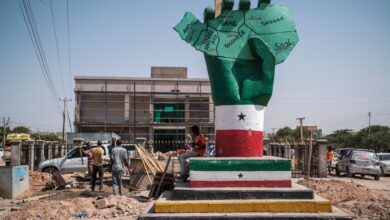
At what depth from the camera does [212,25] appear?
8.00 meters

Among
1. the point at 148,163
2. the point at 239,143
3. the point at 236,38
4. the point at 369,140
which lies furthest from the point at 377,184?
the point at 369,140

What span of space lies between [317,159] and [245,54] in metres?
11.1

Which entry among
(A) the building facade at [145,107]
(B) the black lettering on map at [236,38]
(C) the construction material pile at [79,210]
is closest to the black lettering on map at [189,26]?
(B) the black lettering on map at [236,38]

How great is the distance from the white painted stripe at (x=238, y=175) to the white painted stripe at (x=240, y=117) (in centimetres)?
98

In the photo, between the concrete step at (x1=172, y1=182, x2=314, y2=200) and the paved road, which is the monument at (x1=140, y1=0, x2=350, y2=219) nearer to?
the concrete step at (x1=172, y1=182, x2=314, y2=200)

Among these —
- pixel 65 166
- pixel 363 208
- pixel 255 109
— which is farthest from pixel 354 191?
pixel 65 166

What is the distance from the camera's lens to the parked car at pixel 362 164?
18.4 metres

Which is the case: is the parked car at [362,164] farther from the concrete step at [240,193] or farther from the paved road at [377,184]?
the concrete step at [240,193]

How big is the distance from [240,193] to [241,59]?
9.24ft

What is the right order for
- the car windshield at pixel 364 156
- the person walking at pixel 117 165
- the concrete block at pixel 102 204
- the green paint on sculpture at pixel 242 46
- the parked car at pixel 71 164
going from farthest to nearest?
1. the car windshield at pixel 364 156
2. the parked car at pixel 71 164
3. the person walking at pixel 117 165
4. the concrete block at pixel 102 204
5. the green paint on sculpture at pixel 242 46

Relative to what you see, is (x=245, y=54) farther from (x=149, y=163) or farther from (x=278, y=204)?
(x=149, y=163)

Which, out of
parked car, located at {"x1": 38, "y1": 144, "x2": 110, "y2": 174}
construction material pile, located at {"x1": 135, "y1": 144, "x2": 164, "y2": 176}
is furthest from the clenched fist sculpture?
parked car, located at {"x1": 38, "y1": 144, "x2": 110, "y2": 174}

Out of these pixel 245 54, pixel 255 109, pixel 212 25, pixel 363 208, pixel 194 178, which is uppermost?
pixel 212 25

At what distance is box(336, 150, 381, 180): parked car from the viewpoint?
18422 mm
